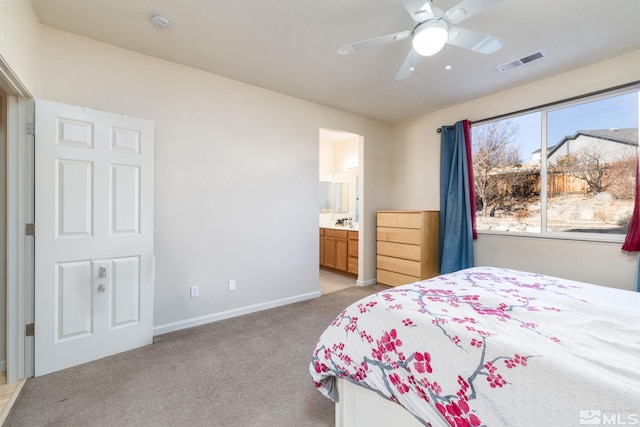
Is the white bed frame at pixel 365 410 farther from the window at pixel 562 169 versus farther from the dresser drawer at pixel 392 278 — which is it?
the window at pixel 562 169

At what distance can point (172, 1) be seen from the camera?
1.94 meters

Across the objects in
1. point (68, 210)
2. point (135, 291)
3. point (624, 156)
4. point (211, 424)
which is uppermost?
point (624, 156)

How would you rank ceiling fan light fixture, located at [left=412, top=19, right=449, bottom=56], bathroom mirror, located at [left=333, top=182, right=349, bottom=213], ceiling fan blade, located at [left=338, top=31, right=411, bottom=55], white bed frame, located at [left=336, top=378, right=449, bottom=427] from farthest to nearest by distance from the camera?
1. bathroom mirror, located at [left=333, top=182, right=349, bottom=213]
2. ceiling fan blade, located at [left=338, top=31, right=411, bottom=55]
3. ceiling fan light fixture, located at [left=412, top=19, right=449, bottom=56]
4. white bed frame, located at [left=336, top=378, right=449, bottom=427]

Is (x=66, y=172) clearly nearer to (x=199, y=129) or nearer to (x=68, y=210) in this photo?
(x=68, y=210)

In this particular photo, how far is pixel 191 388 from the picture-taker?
1834 millimetres

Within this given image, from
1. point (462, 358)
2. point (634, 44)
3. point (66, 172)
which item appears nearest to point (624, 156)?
point (634, 44)

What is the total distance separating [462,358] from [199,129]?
113 inches

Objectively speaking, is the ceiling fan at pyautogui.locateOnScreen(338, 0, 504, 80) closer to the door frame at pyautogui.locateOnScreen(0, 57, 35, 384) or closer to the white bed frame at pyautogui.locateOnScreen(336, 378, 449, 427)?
the white bed frame at pyautogui.locateOnScreen(336, 378, 449, 427)

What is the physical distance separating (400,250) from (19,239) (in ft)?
12.4

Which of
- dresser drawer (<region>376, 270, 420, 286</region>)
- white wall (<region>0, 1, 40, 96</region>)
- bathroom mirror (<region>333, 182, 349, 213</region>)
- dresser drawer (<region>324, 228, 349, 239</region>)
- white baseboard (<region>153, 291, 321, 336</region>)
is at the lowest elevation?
white baseboard (<region>153, 291, 321, 336</region>)

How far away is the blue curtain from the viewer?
141 inches

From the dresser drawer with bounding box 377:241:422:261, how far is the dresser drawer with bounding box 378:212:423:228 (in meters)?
0.27

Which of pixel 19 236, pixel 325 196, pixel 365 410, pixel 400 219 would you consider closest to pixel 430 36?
pixel 365 410

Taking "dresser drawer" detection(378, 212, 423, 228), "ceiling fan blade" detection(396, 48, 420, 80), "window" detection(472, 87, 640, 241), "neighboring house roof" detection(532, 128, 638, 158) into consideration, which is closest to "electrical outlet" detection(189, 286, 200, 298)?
"dresser drawer" detection(378, 212, 423, 228)
